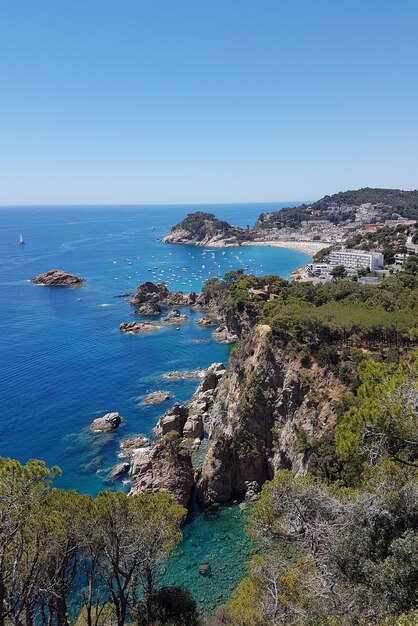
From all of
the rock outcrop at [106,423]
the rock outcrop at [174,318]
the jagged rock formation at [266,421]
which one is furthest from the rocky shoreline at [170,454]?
the rock outcrop at [174,318]

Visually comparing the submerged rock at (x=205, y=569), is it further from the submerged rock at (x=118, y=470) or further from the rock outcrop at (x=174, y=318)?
the rock outcrop at (x=174, y=318)

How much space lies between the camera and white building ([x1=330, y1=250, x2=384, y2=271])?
7862cm

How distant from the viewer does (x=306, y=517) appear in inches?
532

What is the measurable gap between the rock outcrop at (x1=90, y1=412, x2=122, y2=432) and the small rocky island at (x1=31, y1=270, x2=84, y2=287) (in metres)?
63.1

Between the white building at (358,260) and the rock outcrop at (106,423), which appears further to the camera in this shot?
the white building at (358,260)

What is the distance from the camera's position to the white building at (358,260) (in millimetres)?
78625

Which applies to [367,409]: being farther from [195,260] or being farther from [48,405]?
[195,260]

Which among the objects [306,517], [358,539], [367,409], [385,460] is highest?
[367,409]

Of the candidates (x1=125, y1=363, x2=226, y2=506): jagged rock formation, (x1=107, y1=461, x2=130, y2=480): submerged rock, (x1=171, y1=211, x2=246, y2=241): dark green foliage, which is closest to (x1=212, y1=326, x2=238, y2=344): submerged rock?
(x1=125, y1=363, x2=226, y2=506): jagged rock formation

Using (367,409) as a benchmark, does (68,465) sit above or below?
below

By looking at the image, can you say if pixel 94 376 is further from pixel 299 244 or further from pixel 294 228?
pixel 294 228

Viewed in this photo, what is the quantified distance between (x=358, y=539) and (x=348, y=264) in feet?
267

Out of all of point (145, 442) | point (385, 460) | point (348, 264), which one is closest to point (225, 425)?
point (145, 442)

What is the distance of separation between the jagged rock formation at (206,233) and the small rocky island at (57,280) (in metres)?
72.0
